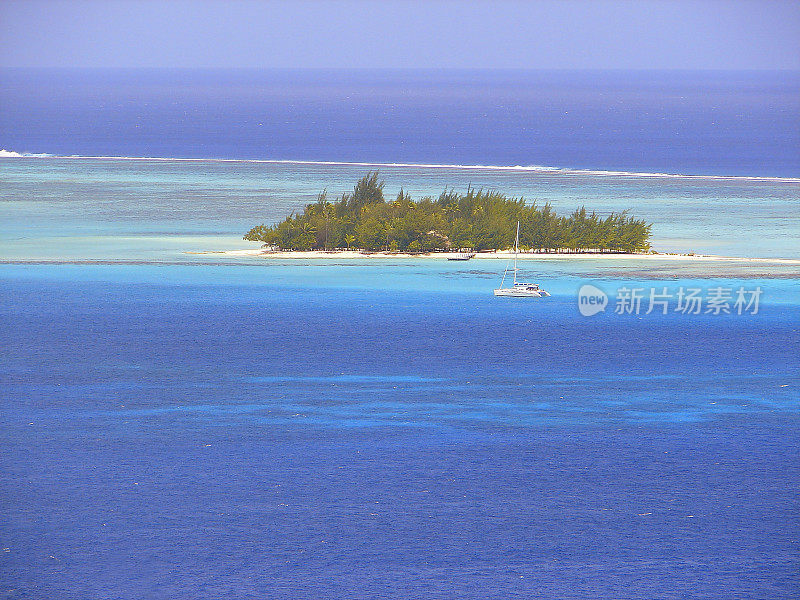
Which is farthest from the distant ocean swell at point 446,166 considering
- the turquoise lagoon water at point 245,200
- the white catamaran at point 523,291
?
the white catamaran at point 523,291

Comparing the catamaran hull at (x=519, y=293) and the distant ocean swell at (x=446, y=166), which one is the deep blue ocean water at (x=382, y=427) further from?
the distant ocean swell at (x=446, y=166)

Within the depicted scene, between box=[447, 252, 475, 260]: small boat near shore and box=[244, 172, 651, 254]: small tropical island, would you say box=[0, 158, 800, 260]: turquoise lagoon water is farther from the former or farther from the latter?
box=[447, 252, 475, 260]: small boat near shore

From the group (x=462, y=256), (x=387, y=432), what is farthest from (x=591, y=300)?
(x=387, y=432)

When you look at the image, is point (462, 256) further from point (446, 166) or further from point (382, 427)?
point (446, 166)

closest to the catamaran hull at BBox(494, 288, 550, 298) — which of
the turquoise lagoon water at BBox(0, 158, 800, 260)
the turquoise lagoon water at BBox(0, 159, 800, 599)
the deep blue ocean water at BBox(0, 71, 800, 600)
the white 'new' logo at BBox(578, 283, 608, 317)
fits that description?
the deep blue ocean water at BBox(0, 71, 800, 600)

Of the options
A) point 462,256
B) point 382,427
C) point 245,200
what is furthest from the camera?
point 245,200

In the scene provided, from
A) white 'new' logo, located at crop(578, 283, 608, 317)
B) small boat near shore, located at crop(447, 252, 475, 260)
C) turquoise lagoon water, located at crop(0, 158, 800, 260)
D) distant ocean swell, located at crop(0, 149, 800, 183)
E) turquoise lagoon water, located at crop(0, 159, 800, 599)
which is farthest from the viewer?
distant ocean swell, located at crop(0, 149, 800, 183)
